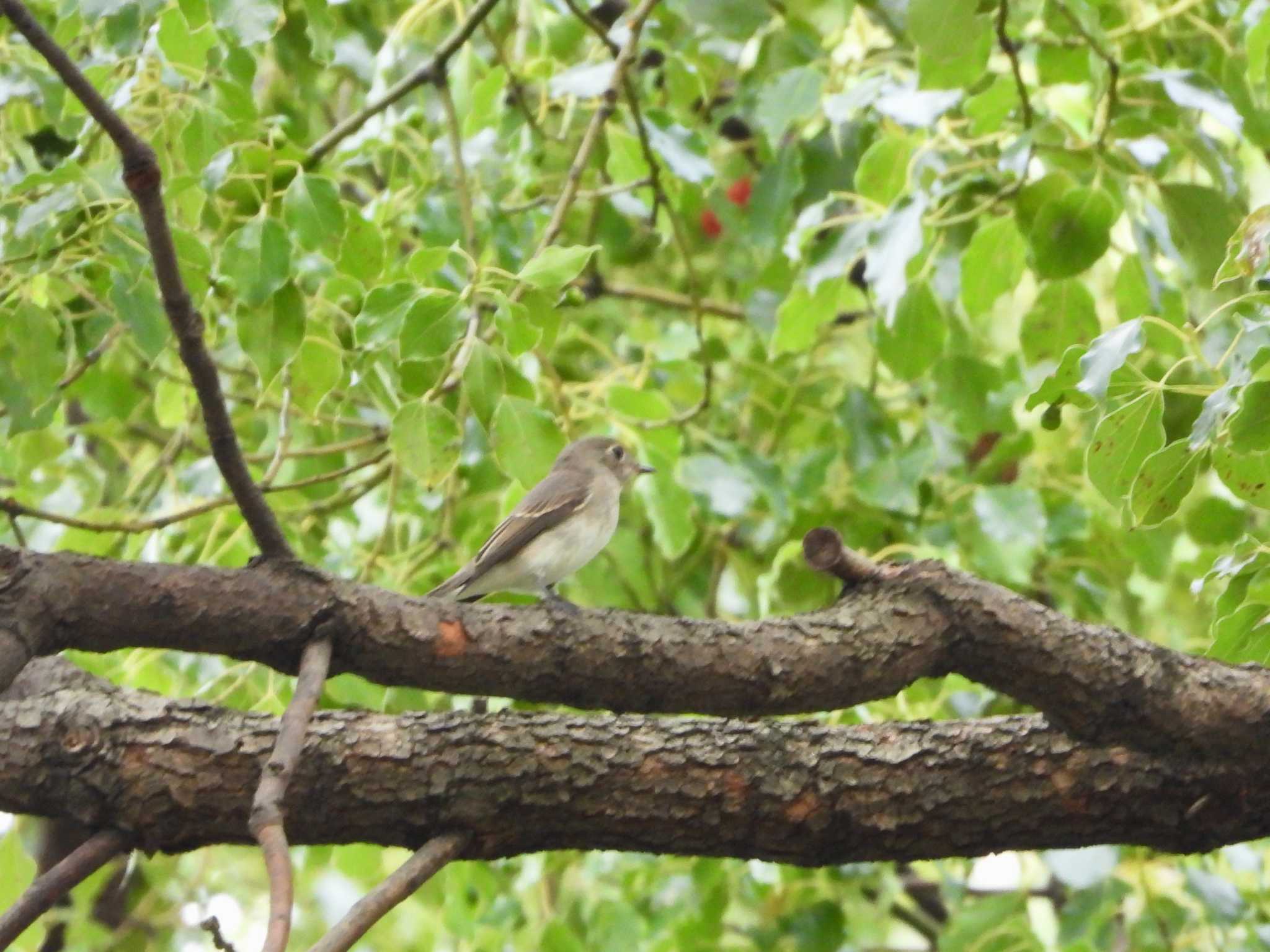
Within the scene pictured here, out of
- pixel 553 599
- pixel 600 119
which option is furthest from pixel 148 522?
pixel 600 119

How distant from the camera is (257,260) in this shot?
2791mm

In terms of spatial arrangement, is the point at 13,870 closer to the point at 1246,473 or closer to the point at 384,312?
the point at 384,312

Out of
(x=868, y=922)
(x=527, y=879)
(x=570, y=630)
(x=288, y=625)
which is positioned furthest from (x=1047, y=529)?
(x=288, y=625)

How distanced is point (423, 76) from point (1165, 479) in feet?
7.19

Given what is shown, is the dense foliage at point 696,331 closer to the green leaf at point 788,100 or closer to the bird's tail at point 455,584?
the green leaf at point 788,100

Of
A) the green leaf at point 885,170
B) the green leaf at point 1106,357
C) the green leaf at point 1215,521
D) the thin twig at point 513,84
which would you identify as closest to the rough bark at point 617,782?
the green leaf at point 1106,357

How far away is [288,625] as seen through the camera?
8.04ft

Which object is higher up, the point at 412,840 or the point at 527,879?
the point at 527,879

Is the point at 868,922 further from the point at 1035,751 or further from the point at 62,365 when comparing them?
the point at 62,365

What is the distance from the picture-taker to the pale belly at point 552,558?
4.05 meters

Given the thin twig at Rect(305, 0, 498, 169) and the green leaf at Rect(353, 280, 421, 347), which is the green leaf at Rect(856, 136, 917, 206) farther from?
the green leaf at Rect(353, 280, 421, 347)

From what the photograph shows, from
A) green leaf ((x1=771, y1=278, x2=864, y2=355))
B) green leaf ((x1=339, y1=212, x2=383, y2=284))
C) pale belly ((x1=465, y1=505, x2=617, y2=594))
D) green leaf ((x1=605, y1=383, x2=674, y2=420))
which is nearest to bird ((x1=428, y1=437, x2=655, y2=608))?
pale belly ((x1=465, y1=505, x2=617, y2=594))

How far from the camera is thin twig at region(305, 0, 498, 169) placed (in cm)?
373

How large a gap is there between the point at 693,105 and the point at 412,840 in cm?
332
